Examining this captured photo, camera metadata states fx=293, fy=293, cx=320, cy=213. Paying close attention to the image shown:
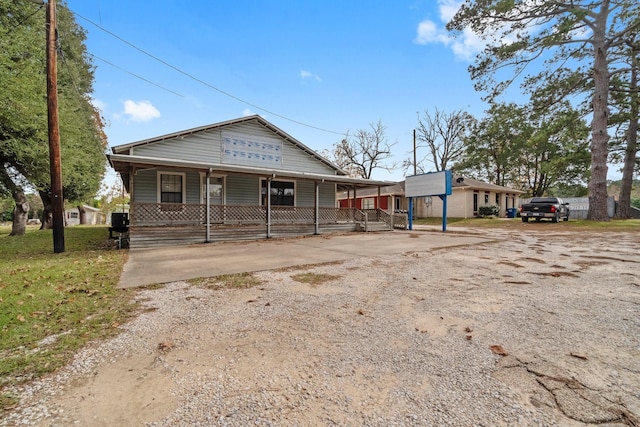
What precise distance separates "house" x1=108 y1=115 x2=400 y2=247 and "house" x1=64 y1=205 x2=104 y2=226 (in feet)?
129

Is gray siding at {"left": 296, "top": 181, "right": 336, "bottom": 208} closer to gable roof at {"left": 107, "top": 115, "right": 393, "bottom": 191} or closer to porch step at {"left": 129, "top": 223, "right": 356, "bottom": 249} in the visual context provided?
gable roof at {"left": 107, "top": 115, "right": 393, "bottom": 191}

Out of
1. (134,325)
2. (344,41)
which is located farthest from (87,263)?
(344,41)

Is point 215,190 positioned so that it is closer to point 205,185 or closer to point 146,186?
point 205,185

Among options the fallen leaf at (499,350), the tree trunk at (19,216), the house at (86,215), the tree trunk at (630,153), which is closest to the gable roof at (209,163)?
the tree trunk at (19,216)

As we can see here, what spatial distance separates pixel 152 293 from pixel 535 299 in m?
5.51

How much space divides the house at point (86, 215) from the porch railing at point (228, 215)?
40.6m

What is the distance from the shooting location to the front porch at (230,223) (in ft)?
35.3

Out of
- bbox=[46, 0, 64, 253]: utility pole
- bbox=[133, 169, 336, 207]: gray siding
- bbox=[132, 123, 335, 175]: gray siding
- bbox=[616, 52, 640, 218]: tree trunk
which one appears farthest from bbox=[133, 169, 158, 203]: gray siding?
bbox=[616, 52, 640, 218]: tree trunk

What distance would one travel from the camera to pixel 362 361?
2426 millimetres

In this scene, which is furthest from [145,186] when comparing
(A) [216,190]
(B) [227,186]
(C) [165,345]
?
(C) [165,345]

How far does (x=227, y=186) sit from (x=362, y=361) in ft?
44.0

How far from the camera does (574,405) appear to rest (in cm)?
182

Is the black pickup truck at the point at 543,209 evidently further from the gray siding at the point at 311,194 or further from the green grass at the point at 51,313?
the green grass at the point at 51,313

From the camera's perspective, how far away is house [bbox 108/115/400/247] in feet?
36.8
